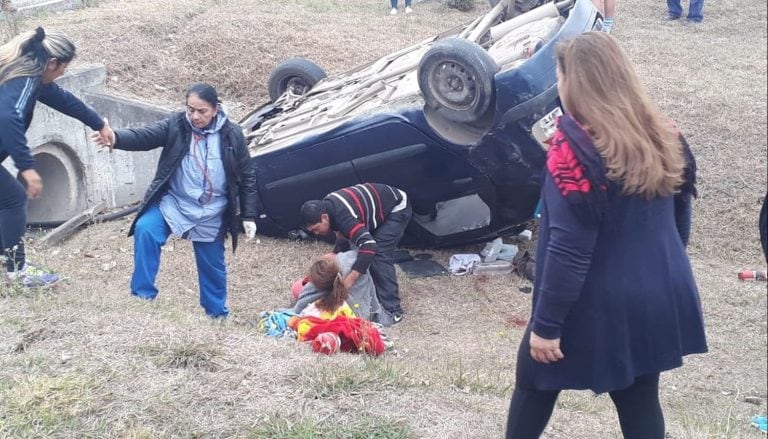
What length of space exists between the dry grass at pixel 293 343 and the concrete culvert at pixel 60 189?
1.13m

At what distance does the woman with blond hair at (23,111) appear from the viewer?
475 centimetres

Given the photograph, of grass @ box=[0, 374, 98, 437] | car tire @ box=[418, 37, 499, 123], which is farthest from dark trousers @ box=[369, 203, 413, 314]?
grass @ box=[0, 374, 98, 437]

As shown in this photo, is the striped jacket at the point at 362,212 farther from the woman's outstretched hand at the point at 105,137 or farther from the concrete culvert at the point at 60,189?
the concrete culvert at the point at 60,189

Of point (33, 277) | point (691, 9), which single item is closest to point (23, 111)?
point (33, 277)

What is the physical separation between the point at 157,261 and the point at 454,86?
2335mm

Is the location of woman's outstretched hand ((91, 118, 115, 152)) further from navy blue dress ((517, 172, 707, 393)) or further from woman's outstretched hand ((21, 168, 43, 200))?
navy blue dress ((517, 172, 707, 393))

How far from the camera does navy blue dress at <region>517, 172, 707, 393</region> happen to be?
2.58 m

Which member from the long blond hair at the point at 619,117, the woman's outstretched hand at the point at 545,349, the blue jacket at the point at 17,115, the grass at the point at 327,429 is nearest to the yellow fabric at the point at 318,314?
the blue jacket at the point at 17,115

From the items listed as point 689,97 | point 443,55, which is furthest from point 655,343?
point 689,97

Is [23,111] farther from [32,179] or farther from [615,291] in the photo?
[615,291]

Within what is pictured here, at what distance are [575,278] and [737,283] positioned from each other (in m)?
4.56

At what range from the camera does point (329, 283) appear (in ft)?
18.5

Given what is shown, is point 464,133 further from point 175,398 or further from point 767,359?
point 175,398

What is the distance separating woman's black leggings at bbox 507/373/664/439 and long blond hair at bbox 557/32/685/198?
0.70 meters
